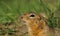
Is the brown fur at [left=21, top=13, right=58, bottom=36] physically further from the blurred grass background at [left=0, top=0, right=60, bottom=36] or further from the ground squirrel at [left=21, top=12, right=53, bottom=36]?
the blurred grass background at [left=0, top=0, right=60, bottom=36]

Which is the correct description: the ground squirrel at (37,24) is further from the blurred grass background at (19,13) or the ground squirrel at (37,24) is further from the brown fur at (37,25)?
the blurred grass background at (19,13)

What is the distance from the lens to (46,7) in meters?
7.69

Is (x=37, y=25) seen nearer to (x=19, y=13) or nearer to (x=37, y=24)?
(x=37, y=24)

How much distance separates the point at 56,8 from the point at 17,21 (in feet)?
3.06

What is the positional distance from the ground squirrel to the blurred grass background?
904mm

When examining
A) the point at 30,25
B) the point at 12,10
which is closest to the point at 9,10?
the point at 12,10

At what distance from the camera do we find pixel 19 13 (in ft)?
25.8

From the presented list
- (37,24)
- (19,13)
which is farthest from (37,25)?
(19,13)

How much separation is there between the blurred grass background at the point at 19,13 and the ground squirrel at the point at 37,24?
904 millimetres

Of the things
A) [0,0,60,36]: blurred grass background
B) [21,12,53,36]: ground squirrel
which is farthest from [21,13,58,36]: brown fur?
[0,0,60,36]: blurred grass background

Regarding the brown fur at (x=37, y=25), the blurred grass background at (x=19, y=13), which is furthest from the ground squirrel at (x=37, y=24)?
the blurred grass background at (x=19, y=13)

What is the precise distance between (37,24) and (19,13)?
1563mm

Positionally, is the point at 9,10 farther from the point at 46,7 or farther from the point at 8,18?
the point at 46,7

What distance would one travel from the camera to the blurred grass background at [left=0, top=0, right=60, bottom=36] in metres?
7.50
